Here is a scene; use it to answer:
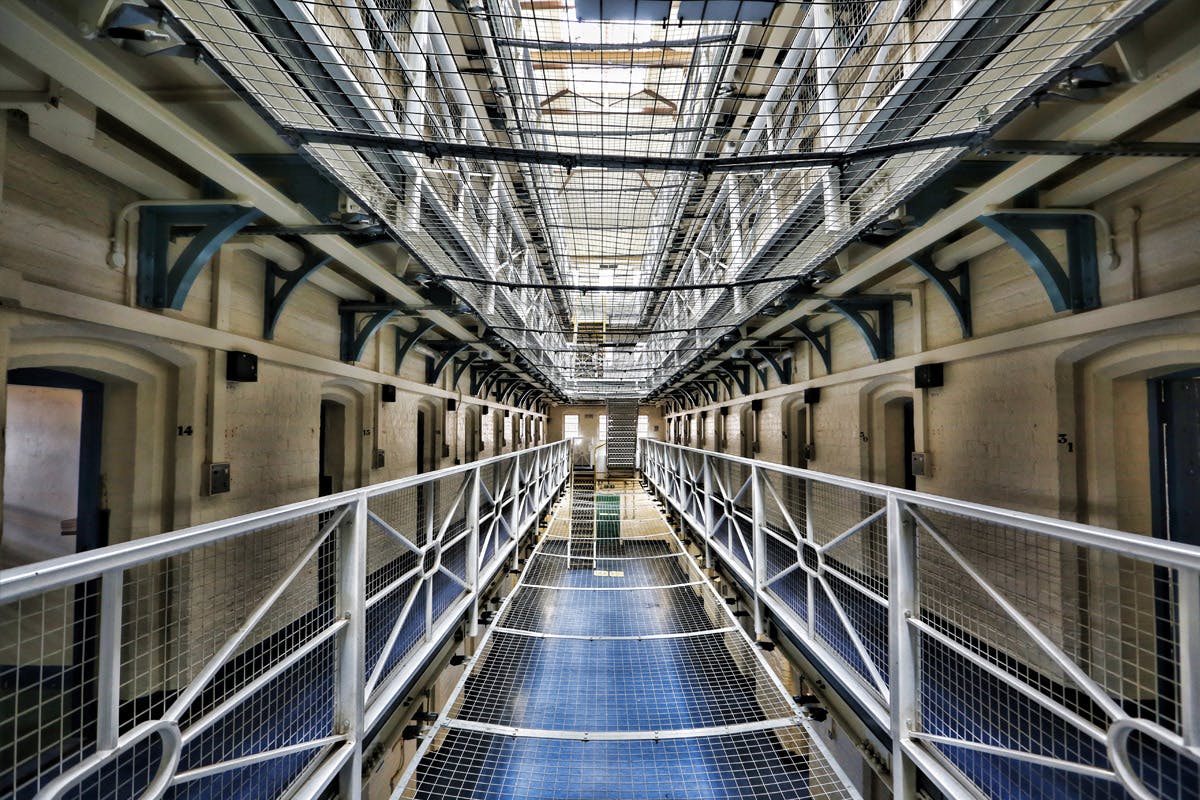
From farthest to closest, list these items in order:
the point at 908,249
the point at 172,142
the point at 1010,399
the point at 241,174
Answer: the point at 1010,399, the point at 908,249, the point at 241,174, the point at 172,142

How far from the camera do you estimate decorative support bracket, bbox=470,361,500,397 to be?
27.0ft

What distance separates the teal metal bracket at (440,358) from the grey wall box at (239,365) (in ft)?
10.2

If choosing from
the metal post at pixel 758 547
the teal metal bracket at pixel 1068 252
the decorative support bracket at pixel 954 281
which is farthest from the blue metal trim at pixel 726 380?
the teal metal bracket at pixel 1068 252

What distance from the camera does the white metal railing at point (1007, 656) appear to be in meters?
1.02

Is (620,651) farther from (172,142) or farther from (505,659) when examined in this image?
(172,142)

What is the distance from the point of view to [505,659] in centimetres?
334

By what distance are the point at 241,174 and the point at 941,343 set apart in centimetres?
405

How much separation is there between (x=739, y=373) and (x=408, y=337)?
17.6 ft

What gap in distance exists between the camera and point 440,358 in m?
6.27

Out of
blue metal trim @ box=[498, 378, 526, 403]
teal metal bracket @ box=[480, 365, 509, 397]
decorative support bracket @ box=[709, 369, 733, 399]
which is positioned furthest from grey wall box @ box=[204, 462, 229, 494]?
blue metal trim @ box=[498, 378, 526, 403]

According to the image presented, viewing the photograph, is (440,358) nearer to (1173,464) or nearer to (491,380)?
(491,380)

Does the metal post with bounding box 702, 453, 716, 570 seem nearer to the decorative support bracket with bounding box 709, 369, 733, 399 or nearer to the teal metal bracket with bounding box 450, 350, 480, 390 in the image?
the teal metal bracket with bounding box 450, 350, 480, 390

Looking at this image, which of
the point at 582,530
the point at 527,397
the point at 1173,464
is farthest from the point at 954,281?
the point at 527,397

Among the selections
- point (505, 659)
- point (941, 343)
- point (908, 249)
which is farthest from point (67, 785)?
point (941, 343)
